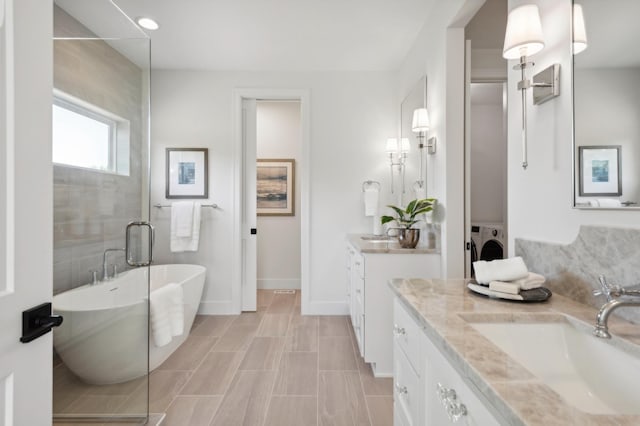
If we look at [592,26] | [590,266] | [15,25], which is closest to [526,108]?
[592,26]

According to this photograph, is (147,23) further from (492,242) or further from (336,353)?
(492,242)

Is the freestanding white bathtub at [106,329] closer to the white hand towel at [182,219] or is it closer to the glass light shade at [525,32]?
the white hand towel at [182,219]

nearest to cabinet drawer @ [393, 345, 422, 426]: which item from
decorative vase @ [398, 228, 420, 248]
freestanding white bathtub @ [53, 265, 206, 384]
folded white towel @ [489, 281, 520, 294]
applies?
folded white towel @ [489, 281, 520, 294]

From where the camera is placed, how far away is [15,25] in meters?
0.74

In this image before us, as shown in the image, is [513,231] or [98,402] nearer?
[513,231]

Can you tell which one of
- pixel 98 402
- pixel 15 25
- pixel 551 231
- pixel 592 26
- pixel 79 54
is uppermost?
pixel 79 54

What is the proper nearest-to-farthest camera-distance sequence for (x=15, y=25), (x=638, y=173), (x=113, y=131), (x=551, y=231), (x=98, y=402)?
(x=15, y=25)
(x=638, y=173)
(x=551, y=231)
(x=98, y=402)
(x=113, y=131)

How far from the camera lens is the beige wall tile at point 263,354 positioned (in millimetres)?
2447

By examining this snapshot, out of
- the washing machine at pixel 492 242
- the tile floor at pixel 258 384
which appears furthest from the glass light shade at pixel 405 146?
the tile floor at pixel 258 384

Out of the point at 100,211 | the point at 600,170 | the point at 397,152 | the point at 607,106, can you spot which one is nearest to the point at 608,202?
the point at 600,170

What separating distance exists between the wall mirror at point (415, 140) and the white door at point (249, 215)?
Result: 5.57 feet

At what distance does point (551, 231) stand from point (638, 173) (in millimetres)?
393

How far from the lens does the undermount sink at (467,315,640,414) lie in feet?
2.44

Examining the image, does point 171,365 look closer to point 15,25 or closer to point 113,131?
point 113,131
